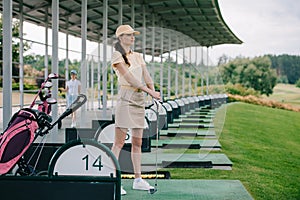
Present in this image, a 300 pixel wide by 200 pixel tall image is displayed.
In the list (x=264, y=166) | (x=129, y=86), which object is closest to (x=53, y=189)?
(x=129, y=86)

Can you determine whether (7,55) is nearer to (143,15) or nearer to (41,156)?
(41,156)

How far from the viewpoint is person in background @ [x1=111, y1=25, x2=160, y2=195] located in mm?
4543

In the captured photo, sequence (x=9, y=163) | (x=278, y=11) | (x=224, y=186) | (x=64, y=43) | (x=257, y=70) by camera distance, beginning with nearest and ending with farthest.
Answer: (x=9, y=163)
(x=224, y=186)
(x=278, y=11)
(x=64, y=43)
(x=257, y=70)

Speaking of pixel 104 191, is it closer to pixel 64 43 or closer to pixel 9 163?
pixel 9 163

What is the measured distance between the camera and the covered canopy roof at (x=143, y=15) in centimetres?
1032

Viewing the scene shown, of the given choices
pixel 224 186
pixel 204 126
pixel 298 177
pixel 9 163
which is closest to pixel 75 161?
pixel 9 163

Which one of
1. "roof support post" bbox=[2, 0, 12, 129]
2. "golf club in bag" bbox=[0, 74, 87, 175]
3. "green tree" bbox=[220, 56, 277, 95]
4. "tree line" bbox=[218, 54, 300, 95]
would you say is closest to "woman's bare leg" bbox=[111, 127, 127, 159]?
"golf club in bag" bbox=[0, 74, 87, 175]

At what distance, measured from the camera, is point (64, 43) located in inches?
523

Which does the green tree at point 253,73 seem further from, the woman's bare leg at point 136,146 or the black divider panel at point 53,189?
the black divider panel at point 53,189

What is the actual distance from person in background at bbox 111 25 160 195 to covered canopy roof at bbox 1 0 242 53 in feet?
17.5

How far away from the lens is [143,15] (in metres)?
11.4

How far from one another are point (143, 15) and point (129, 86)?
22.7ft

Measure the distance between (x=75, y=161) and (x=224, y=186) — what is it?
167 centimetres

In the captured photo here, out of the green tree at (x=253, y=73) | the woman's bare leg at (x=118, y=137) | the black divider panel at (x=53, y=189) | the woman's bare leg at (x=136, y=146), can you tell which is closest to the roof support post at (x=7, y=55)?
the woman's bare leg at (x=118, y=137)
